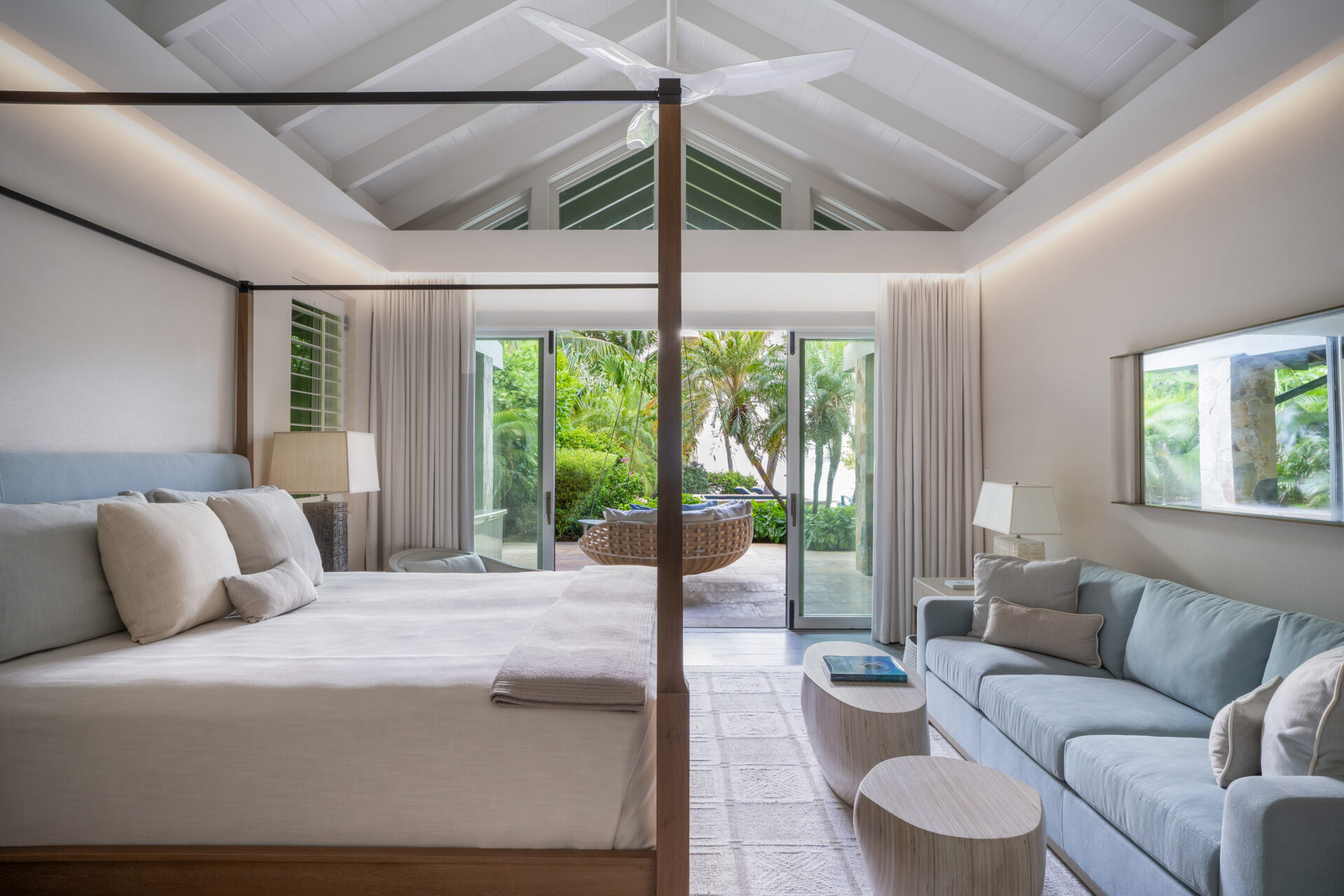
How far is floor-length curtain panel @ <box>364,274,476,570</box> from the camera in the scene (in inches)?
178

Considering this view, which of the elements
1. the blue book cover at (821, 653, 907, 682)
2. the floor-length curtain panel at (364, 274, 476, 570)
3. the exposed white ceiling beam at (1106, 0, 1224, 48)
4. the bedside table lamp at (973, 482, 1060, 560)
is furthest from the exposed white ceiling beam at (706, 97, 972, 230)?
the blue book cover at (821, 653, 907, 682)

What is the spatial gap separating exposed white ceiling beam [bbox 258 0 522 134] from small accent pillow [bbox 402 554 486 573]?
2.24 m

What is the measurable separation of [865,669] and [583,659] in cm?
134

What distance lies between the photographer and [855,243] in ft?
14.6

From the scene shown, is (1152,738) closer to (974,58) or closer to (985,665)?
(985,665)

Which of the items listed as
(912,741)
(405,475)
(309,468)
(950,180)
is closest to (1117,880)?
(912,741)

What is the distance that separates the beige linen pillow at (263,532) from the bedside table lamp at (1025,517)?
3037mm

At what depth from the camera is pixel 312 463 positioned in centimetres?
335

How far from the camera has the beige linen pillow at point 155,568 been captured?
188 centimetres

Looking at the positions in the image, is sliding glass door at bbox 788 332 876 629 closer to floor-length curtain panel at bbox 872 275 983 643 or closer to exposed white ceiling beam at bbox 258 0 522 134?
floor-length curtain panel at bbox 872 275 983 643

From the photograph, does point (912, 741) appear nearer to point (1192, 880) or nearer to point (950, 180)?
point (1192, 880)

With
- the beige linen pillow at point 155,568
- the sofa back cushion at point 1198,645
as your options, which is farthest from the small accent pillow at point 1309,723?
the beige linen pillow at point 155,568

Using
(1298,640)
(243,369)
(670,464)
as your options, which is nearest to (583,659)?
(670,464)

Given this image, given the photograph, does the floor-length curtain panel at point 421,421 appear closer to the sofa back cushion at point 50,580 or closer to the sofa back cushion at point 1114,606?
the sofa back cushion at point 50,580
